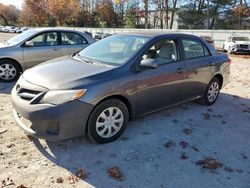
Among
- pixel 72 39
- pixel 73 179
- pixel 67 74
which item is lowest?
pixel 73 179

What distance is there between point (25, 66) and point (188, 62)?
449 cm

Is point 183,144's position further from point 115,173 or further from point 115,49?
point 115,49

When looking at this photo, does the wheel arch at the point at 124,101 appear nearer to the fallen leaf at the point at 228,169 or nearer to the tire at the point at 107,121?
the tire at the point at 107,121

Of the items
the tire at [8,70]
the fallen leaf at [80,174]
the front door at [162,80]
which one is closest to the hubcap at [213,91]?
the front door at [162,80]

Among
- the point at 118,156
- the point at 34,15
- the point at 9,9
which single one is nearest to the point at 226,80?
the point at 118,156

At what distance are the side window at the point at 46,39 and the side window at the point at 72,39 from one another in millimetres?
268

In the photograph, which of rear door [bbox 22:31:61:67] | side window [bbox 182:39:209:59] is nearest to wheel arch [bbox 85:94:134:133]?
Answer: side window [bbox 182:39:209:59]

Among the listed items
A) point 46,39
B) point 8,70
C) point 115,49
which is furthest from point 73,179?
point 46,39

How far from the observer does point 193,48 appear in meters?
5.28

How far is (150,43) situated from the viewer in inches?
173

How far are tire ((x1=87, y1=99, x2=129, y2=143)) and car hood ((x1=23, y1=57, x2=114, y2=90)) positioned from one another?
15.7 inches

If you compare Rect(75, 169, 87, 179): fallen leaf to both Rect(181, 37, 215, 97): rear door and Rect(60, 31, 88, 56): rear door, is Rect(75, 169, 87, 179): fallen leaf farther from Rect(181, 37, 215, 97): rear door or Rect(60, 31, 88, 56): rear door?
Rect(60, 31, 88, 56): rear door

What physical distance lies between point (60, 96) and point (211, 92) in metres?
3.66

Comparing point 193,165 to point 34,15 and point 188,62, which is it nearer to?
point 188,62
